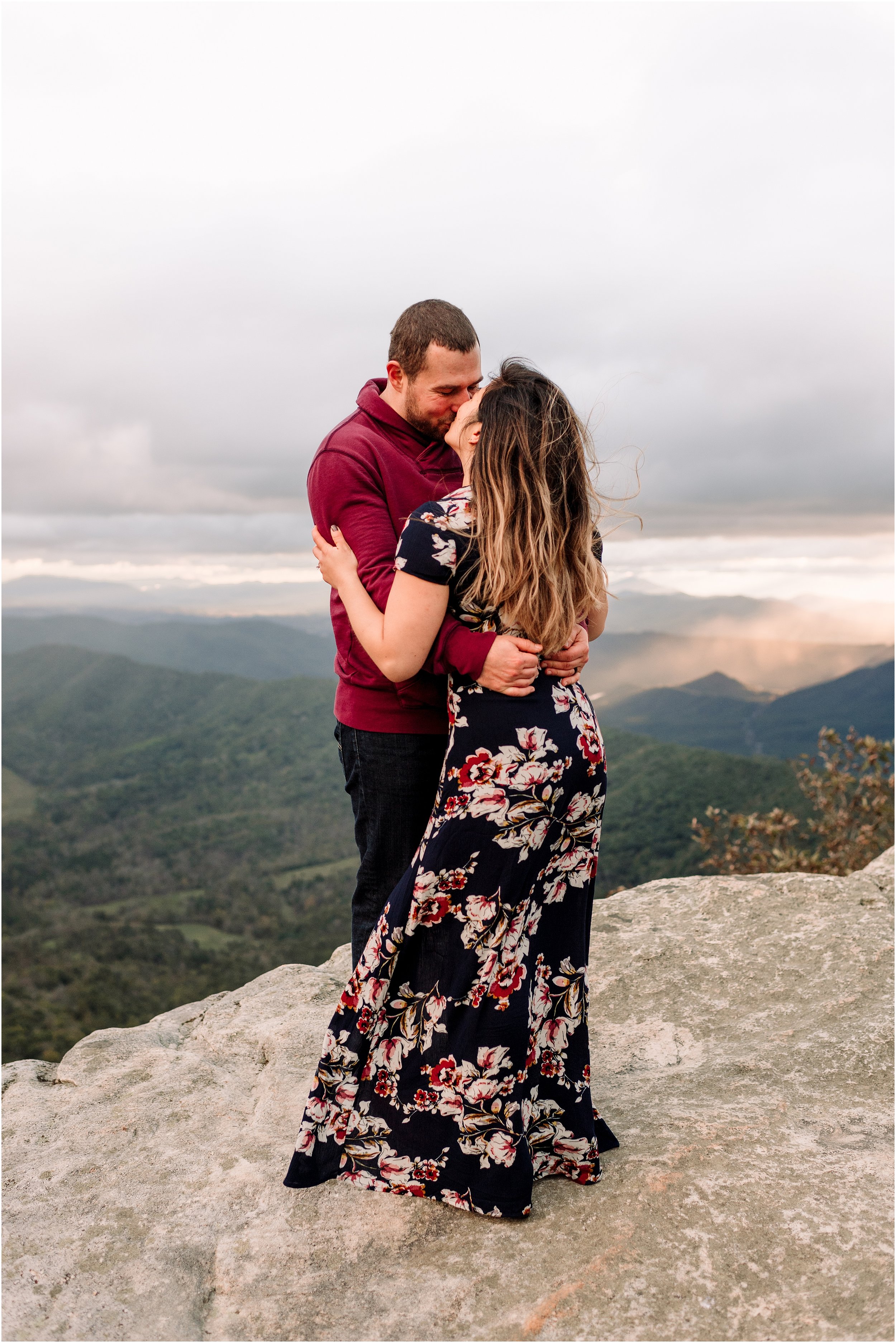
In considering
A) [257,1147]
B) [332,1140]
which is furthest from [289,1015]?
[332,1140]

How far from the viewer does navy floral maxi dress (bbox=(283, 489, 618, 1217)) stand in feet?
8.25

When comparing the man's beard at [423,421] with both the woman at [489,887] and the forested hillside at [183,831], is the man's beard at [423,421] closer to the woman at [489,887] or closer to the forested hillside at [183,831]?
the woman at [489,887]

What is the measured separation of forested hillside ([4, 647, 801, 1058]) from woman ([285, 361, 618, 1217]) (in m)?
3.91

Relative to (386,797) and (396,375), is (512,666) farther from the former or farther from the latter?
(396,375)

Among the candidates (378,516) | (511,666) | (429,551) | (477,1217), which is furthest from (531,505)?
(477,1217)

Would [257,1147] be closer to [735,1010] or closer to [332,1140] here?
[332,1140]

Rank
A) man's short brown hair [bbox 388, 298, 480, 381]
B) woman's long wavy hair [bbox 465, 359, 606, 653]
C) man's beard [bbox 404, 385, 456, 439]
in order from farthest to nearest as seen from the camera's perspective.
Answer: man's beard [bbox 404, 385, 456, 439] → man's short brown hair [bbox 388, 298, 480, 381] → woman's long wavy hair [bbox 465, 359, 606, 653]

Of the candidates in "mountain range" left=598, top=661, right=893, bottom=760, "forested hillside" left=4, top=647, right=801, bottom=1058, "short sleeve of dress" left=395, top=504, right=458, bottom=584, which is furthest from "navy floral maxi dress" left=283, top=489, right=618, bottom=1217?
"mountain range" left=598, top=661, right=893, bottom=760

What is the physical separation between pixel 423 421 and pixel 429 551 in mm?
747

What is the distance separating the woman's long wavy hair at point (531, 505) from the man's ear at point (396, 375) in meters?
0.51

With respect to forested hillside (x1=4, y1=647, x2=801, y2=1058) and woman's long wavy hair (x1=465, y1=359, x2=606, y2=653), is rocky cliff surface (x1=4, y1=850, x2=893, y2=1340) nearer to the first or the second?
woman's long wavy hair (x1=465, y1=359, x2=606, y2=653)

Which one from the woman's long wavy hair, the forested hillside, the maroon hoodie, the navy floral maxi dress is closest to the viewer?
the woman's long wavy hair

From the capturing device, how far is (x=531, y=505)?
2.37m

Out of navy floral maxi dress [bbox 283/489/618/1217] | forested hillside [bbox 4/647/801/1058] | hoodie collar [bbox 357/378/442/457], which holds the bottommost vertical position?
forested hillside [bbox 4/647/801/1058]
